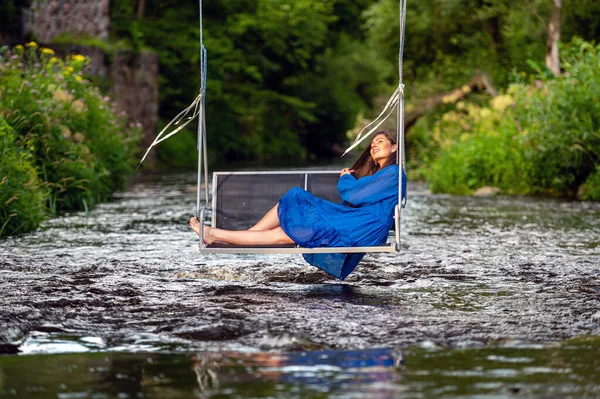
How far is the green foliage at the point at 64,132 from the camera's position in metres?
17.4

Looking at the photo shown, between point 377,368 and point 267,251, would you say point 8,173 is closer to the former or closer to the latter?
point 267,251

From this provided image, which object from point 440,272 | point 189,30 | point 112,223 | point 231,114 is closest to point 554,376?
point 440,272

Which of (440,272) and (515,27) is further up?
(515,27)

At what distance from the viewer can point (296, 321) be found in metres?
7.43

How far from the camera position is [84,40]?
108 feet

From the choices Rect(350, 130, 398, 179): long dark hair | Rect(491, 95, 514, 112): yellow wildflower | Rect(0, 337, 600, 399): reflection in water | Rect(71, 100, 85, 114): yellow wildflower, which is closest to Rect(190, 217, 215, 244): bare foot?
Rect(350, 130, 398, 179): long dark hair

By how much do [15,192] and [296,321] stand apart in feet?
26.0

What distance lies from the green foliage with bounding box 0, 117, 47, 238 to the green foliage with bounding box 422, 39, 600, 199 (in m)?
10.3

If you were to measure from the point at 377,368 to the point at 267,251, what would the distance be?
285 centimetres

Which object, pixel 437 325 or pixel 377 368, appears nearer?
pixel 377 368

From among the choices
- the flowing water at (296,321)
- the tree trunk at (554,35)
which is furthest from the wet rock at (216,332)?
the tree trunk at (554,35)

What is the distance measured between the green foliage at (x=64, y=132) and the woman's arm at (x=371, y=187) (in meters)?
7.67

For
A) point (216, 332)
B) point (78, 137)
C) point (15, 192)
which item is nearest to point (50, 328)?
point (216, 332)

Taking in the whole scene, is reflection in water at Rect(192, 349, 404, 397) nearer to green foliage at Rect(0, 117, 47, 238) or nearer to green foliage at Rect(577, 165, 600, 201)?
green foliage at Rect(0, 117, 47, 238)
